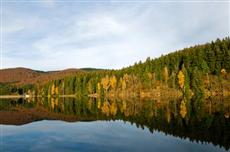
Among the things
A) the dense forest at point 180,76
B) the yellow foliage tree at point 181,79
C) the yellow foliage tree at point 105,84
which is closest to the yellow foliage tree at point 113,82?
the dense forest at point 180,76

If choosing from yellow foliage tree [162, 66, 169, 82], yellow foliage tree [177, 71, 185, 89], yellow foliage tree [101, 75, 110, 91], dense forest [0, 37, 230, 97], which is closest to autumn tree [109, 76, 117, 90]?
dense forest [0, 37, 230, 97]

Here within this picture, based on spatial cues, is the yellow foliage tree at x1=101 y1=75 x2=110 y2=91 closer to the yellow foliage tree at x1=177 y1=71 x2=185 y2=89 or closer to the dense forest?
the dense forest

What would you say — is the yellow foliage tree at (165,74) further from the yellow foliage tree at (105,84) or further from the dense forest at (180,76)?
the yellow foliage tree at (105,84)

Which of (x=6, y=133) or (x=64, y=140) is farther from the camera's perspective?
(x=6, y=133)

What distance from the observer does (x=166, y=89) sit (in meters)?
123

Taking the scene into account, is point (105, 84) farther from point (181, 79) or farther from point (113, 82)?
point (181, 79)

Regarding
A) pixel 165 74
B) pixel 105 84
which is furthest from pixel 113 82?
pixel 165 74

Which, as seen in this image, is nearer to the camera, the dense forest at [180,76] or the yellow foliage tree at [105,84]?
the dense forest at [180,76]

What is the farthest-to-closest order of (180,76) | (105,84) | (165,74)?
1. (105,84)
2. (165,74)
3. (180,76)

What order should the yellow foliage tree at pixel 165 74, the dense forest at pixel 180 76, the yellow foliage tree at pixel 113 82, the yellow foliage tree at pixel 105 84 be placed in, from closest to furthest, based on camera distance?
the dense forest at pixel 180 76 < the yellow foliage tree at pixel 165 74 < the yellow foliage tree at pixel 113 82 < the yellow foliage tree at pixel 105 84

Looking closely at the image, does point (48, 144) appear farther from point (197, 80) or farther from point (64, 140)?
point (197, 80)

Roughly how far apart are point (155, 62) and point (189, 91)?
34293 mm

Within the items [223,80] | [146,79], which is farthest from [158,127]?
[146,79]

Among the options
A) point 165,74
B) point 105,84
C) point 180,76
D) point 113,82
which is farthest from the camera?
point 105,84
